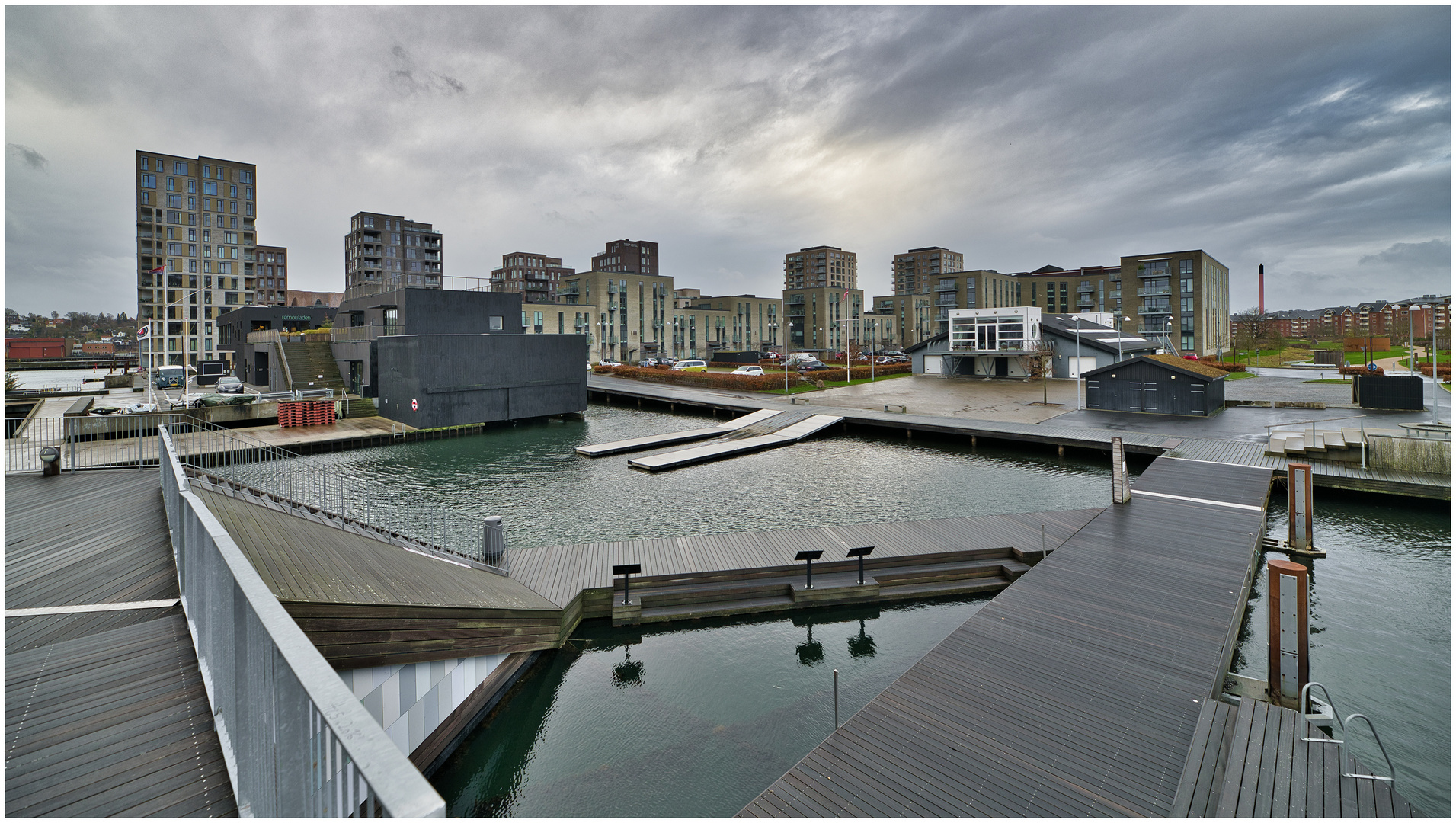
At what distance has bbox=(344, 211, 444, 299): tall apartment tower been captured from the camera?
95188mm

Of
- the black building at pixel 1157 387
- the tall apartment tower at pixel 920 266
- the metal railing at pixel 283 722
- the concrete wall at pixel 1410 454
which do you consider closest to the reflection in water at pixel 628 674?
the metal railing at pixel 283 722

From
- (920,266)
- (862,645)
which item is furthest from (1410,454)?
(920,266)

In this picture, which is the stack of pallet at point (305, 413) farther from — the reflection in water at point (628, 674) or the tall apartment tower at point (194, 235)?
the tall apartment tower at point (194, 235)

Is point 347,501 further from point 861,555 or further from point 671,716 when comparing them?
point 861,555

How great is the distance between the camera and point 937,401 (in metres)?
40.7

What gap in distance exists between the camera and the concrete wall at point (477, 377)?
3394 cm

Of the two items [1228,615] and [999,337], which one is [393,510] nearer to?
[1228,615]

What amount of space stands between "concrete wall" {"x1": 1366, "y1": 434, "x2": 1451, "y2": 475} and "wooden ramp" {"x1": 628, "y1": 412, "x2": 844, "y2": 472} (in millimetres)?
19916

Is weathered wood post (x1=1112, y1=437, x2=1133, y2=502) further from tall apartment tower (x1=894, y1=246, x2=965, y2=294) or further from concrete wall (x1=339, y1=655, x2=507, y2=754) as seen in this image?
tall apartment tower (x1=894, y1=246, x2=965, y2=294)

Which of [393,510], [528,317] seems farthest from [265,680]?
[528,317]

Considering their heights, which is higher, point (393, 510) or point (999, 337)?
point (999, 337)

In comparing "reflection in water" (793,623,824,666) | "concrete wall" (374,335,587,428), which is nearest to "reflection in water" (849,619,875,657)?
"reflection in water" (793,623,824,666)

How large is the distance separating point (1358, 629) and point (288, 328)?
250 feet

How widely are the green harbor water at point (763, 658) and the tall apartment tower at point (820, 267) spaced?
133691mm
